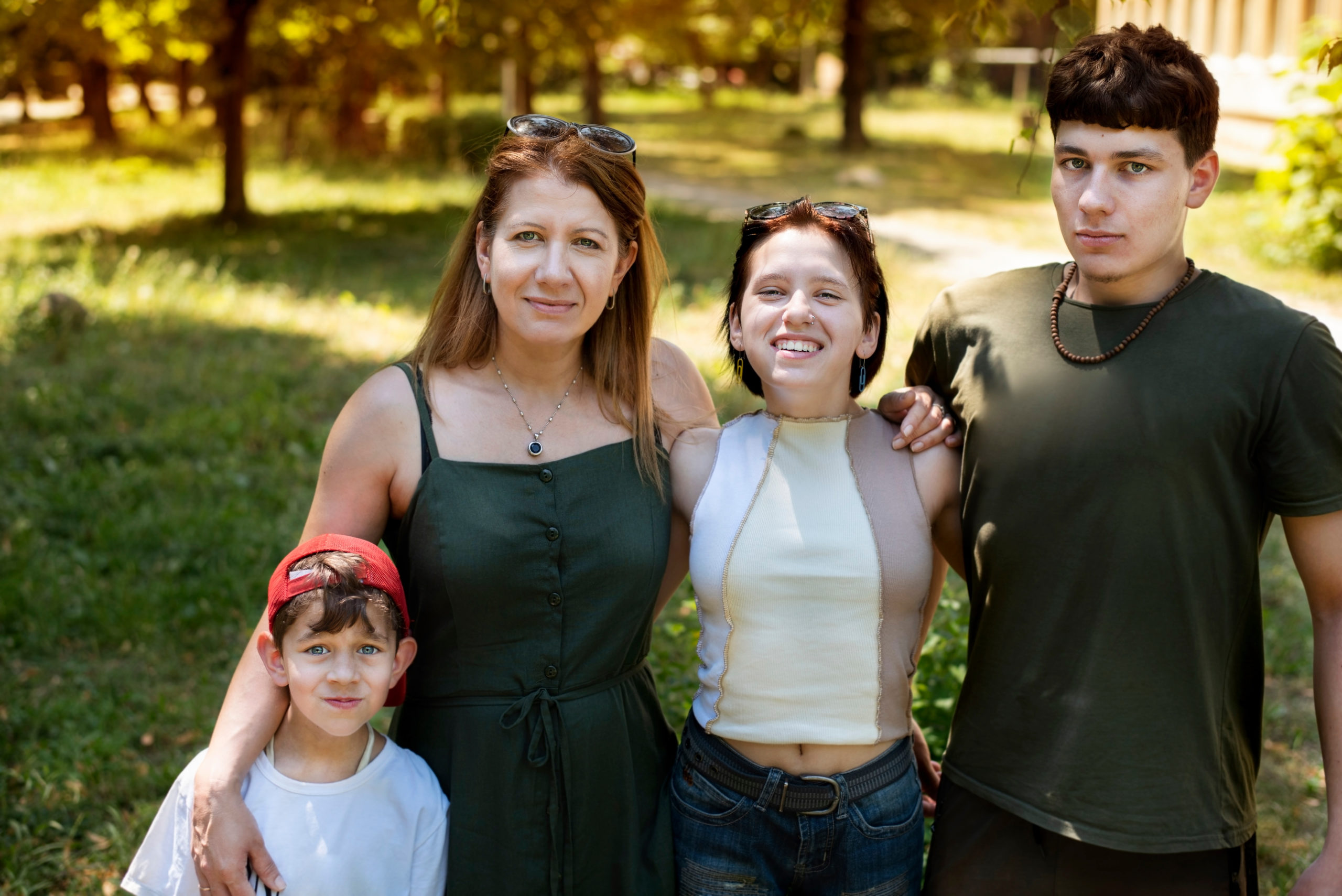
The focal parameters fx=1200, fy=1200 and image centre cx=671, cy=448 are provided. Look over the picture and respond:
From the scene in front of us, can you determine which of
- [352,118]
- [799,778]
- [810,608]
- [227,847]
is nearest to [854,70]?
[352,118]

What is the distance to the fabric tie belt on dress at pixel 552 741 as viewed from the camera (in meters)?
2.37

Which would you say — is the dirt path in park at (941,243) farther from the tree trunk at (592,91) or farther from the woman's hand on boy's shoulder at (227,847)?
the woman's hand on boy's shoulder at (227,847)

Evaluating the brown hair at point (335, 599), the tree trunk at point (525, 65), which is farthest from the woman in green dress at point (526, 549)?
the tree trunk at point (525, 65)

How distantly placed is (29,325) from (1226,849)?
8060mm

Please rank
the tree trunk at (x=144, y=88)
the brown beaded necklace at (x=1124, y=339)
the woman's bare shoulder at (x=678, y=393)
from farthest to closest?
the tree trunk at (x=144, y=88) → the woman's bare shoulder at (x=678, y=393) → the brown beaded necklace at (x=1124, y=339)

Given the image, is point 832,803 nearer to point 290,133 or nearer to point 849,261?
point 849,261

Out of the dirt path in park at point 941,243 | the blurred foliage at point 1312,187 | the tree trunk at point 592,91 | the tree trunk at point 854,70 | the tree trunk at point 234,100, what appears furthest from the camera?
the tree trunk at point 854,70

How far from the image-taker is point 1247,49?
1702cm

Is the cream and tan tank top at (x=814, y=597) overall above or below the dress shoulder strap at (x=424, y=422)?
below

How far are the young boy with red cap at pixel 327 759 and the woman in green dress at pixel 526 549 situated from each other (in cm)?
9

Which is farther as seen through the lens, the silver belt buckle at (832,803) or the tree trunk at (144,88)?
the tree trunk at (144,88)

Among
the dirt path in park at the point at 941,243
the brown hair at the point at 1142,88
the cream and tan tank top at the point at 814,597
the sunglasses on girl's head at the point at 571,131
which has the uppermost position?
the brown hair at the point at 1142,88

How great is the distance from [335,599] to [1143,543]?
144cm

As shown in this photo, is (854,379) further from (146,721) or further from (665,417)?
(146,721)
